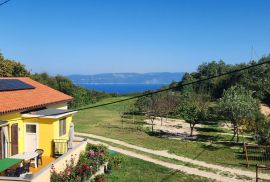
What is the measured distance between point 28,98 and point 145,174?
27.0 ft

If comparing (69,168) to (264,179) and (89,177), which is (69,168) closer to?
(89,177)

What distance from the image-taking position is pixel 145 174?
20828mm

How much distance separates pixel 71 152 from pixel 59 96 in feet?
23.8

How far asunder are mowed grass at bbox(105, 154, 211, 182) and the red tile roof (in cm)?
589

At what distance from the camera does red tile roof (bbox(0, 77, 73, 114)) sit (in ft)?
57.8

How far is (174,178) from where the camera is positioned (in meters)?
20.0

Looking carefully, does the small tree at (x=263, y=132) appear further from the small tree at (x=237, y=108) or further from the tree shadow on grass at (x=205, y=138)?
the tree shadow on grass at (x=205, y=138)

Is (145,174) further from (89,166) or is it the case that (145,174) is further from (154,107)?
(154,107)

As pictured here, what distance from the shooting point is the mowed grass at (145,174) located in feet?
64.6

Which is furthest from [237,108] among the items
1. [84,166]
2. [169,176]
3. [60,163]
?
[60,163]

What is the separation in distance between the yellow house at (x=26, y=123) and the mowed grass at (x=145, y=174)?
3.75 metres

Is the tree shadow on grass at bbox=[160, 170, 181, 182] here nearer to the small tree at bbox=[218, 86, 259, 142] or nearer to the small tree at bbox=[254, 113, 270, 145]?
the small tree at bbox=[254, 113, 270, 145]

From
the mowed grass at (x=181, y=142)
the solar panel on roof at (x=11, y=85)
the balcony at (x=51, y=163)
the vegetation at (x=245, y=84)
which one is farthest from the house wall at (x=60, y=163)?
the vegetation at (x=245, y=84)

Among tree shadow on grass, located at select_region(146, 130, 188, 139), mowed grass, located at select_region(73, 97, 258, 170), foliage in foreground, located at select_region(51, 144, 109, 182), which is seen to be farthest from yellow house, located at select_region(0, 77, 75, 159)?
tree shadow on grass, located at select_region(146, 130, 188, 139)
